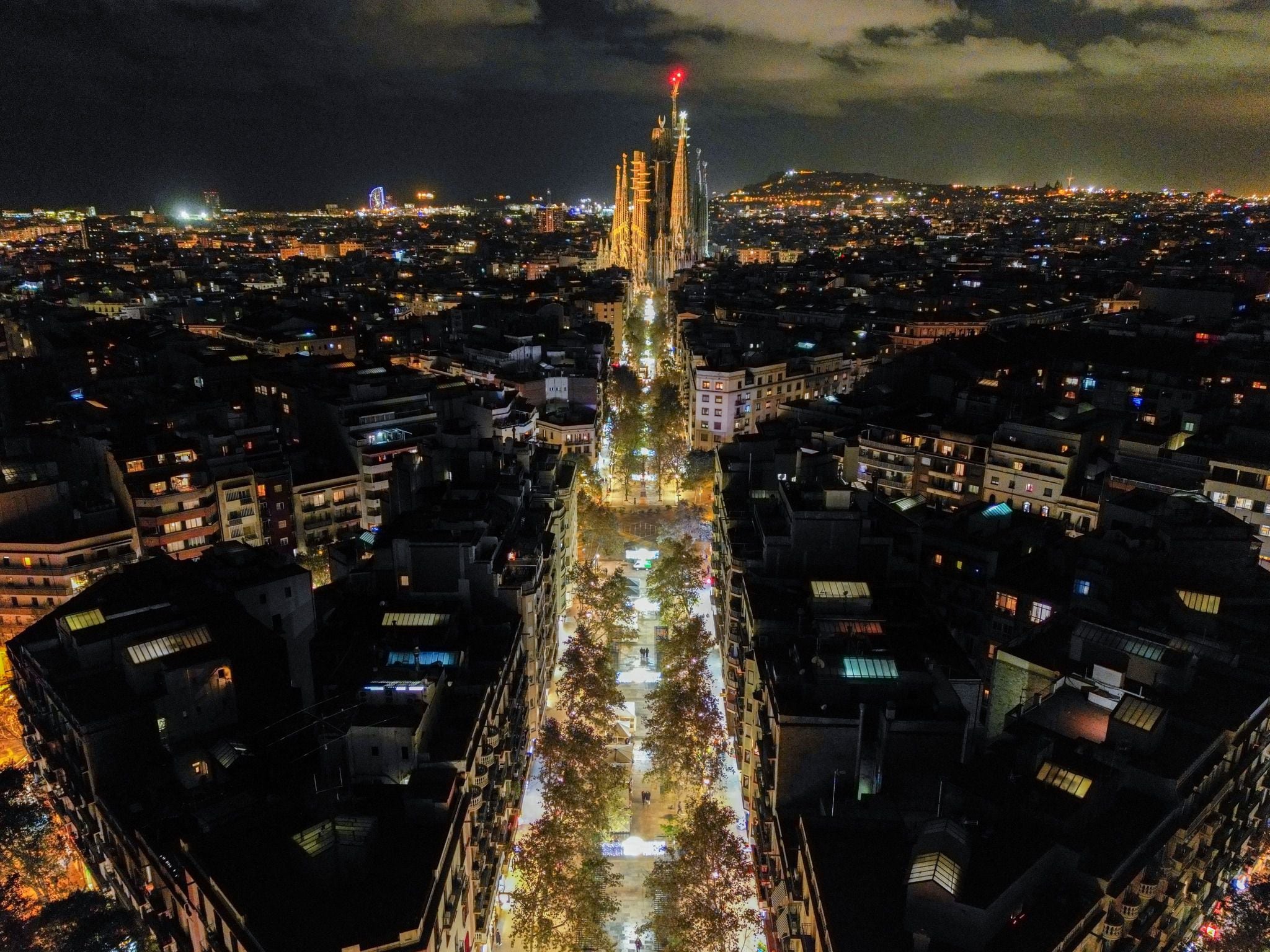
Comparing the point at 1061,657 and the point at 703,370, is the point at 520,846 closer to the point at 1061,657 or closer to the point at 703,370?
the point at 1061,657

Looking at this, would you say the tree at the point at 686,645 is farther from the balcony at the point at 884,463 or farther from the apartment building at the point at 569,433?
the apartment building at the point at 569,433

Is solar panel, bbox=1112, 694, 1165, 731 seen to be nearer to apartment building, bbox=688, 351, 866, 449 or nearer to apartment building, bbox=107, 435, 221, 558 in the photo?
apartment building, bbox=107, 435, 221, 558

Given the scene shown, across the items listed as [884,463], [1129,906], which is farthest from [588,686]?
[884,463]

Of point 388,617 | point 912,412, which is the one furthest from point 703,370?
point 388,617

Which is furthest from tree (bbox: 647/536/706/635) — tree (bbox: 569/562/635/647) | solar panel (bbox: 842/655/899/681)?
solar panel (bbox: 842/655/899/681)

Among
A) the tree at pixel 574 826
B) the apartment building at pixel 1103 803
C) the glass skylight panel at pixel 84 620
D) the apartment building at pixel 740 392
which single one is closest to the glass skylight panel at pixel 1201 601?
the apartment building at pixel 1103 803

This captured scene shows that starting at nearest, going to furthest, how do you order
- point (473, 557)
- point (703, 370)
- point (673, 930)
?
point (673, 930)
point (473, 557)
point (703, 370)
